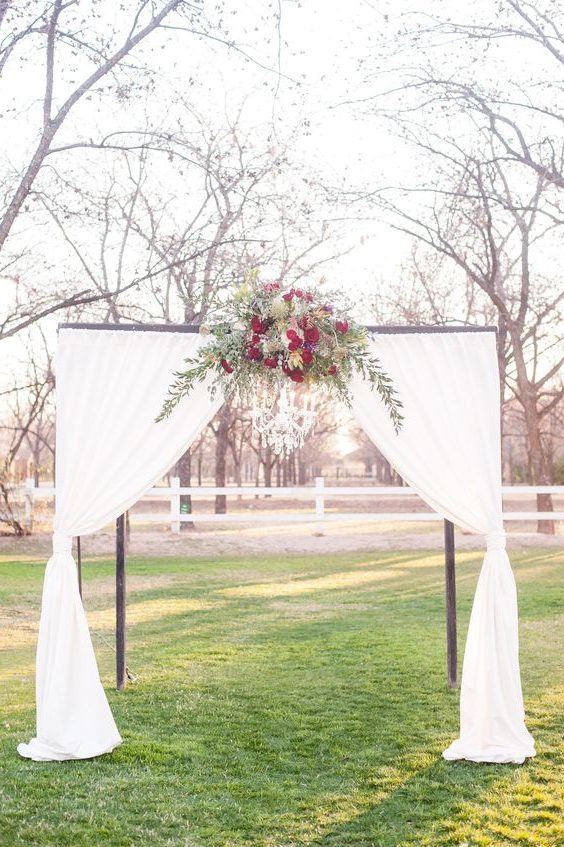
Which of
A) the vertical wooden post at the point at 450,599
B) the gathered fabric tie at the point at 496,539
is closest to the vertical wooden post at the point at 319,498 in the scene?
the vertical wooden post at the point at 450,599

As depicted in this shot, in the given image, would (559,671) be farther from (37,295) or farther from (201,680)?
(37,295)

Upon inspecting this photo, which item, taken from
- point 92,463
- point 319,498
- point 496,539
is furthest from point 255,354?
point 319,498

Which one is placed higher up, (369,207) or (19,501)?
(369,207)

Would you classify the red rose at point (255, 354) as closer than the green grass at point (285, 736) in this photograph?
No

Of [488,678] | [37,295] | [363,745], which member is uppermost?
[37,295]

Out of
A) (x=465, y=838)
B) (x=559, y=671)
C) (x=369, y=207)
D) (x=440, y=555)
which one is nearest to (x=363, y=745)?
(x=465, y=838)

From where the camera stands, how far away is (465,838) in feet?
14.4

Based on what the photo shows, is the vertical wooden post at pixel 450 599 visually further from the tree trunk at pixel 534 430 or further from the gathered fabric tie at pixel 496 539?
the tree trunk at pixel 534 430

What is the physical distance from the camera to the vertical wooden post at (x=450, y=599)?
7.25 meters

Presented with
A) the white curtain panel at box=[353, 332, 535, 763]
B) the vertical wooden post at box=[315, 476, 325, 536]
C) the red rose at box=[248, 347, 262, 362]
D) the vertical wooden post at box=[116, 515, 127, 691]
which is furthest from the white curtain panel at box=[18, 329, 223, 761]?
the vertical wooden post at box=[315, 476, 325, 536]

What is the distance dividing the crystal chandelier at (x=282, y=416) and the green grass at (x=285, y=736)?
2.07 m

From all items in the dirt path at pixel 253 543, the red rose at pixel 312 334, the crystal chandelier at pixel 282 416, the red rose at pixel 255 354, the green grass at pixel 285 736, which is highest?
the red rose at pixel 312 334

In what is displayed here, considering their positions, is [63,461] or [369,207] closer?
[63,461]

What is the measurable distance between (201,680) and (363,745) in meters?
2.21
